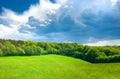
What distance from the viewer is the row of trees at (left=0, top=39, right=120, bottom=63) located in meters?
119

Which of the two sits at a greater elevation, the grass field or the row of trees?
the row of trees

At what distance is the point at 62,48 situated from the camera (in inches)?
5906

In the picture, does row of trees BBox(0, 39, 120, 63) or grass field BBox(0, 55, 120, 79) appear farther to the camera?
row of trees BBox(0, 39, 120, 63)

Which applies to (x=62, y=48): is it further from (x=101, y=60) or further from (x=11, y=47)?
(x=101, y=60)

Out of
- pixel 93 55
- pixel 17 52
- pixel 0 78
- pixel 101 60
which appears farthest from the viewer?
pixel 17 52

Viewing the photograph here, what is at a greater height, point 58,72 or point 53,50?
point 53,50

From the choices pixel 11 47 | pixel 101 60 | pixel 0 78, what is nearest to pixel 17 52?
pixel 11 47

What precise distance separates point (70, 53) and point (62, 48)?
51.6 ft

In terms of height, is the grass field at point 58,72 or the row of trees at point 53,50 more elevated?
the row of trees at point 53,50

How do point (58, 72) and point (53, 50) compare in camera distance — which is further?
point (53, 50)

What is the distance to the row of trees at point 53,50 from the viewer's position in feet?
389

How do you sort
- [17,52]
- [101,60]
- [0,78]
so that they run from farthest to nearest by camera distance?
[17,52] < [101,60] < [0,78]

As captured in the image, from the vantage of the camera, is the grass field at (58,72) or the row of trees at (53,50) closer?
the grass field at (58,72)

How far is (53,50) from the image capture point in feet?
467
